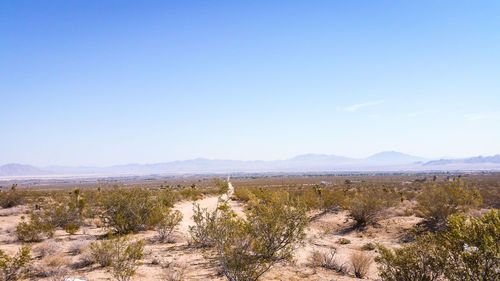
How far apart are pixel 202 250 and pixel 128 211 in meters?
10.1

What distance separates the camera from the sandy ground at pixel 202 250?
33.5ft

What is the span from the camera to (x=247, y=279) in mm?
8047

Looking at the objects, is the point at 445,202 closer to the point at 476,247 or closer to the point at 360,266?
the point at 360,266

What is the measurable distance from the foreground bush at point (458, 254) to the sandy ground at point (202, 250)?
95.2 inches

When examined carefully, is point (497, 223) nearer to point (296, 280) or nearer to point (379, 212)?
point (296, 280)

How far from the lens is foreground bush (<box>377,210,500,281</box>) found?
6.04m

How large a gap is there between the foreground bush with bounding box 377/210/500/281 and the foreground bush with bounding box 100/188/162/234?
1232 centimetres

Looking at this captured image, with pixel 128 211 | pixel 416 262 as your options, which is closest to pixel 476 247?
pixel 416 262

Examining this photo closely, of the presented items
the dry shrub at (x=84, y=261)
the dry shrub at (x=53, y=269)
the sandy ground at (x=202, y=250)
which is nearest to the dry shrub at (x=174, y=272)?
the sandy ground at (x=202, y=250)

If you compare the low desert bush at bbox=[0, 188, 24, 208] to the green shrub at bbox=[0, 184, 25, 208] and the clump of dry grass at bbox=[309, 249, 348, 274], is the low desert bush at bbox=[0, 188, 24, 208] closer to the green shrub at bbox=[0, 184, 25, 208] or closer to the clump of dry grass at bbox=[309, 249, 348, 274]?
the green shrub at bbox=[0, 184, 25, 208]

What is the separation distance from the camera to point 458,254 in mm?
6648

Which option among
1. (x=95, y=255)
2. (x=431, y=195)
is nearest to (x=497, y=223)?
(x=95, y=255)

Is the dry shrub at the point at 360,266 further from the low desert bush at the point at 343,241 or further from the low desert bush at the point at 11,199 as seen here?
the low desert bush at the point at 11,199

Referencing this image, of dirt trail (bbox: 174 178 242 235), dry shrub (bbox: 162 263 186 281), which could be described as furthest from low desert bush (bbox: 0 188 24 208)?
dry shrub (bbox: 162 263 186 281)
